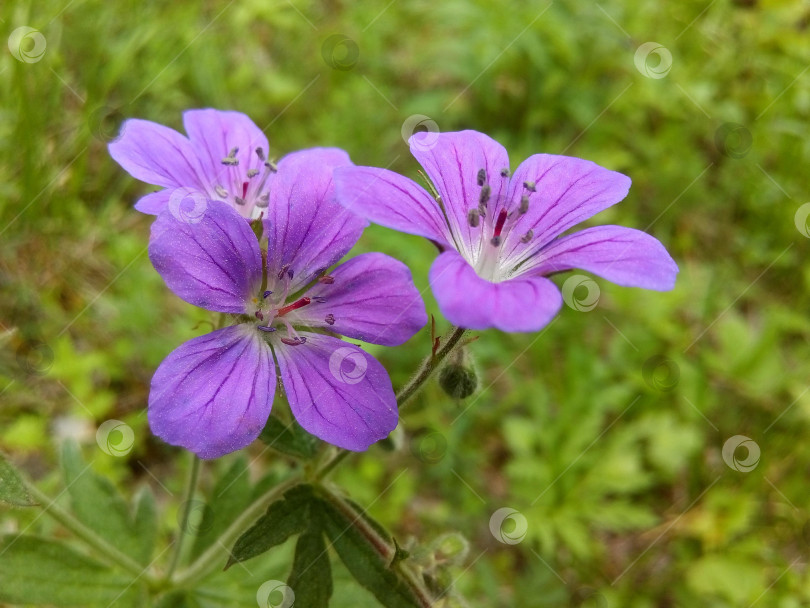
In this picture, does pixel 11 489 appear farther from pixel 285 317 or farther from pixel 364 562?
pixel 364 562

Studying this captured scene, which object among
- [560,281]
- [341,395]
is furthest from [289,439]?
[560,281]

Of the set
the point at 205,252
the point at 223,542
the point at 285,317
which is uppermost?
the point at 205,252

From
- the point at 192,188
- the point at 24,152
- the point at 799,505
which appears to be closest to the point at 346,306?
the point at 192,188

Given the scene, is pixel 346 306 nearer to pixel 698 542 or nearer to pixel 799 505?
pixel 698 542

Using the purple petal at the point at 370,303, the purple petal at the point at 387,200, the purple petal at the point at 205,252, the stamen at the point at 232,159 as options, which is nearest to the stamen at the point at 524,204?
the purple petal at the point at 387,200

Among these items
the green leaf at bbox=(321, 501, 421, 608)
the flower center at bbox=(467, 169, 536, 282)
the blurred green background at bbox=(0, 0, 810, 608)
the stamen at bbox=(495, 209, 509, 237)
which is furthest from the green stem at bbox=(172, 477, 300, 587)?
the stamen at bbox=(495, 209, 509, 237)
